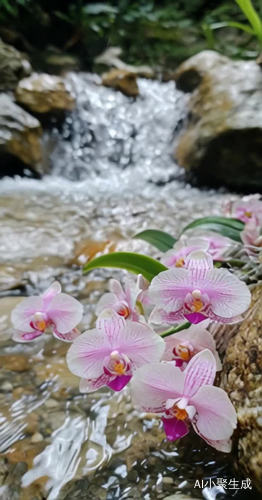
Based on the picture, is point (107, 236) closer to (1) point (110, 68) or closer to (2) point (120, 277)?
(2) point (120, 277)

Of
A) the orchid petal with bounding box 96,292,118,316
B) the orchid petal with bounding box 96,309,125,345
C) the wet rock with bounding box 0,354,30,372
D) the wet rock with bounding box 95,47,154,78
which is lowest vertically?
the wet rock with bounding box 0,354,30,372

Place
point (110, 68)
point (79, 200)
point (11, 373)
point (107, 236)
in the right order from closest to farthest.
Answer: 1. point (11, 373)
2. point (107, 236)
3. point (79, 200)
4. point (110, 68)

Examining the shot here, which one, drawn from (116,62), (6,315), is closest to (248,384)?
(6,315)

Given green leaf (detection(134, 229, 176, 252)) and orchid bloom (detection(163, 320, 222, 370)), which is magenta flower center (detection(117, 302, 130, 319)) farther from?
green leaf (detection(134, 229, 176, 252))

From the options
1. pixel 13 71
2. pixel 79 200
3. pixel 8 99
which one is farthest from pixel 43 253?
pixel 13 71

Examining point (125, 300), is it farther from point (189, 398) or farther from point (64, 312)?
point (189, 398)

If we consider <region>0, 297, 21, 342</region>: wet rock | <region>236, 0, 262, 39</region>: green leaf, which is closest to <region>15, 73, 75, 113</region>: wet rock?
<region>236, 0, 262, 39</region>: green leaf
